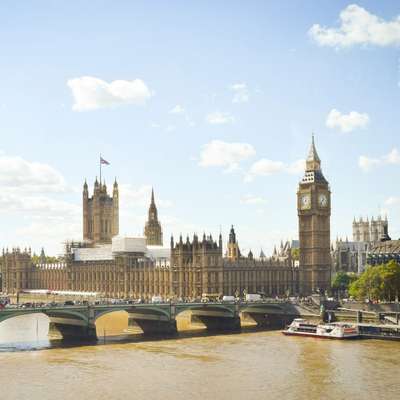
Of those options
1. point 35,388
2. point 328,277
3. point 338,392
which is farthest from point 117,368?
point 328,277

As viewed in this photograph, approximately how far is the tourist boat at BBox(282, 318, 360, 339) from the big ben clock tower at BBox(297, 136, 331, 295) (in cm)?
4683

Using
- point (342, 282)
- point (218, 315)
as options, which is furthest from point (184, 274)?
point (218, 315)

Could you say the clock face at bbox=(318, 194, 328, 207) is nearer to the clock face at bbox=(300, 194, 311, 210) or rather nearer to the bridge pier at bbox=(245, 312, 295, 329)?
the clock face at bbox=(300, 194, 311, 210)

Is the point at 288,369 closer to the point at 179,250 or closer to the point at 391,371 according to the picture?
the point at 391,371

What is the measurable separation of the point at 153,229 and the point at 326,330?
11375cm

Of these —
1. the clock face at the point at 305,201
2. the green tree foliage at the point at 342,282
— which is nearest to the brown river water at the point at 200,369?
the clock face at the point at 305,201

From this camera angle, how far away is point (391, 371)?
63375 mm

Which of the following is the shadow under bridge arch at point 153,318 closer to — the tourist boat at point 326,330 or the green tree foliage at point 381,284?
the tourist boat at point 326,330

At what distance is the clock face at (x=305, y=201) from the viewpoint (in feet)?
448

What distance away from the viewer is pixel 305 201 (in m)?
137

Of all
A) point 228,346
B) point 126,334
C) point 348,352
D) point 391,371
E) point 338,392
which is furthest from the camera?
point 126,334

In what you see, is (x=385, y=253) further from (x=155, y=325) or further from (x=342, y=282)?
(x=155, y=325)

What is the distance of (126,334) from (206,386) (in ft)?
118

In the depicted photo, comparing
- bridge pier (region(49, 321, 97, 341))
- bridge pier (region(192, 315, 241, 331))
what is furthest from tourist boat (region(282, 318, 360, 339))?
bridge pier (region(49, 321, 97, 341))
